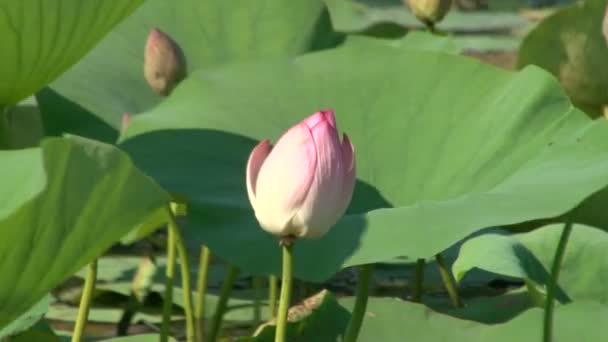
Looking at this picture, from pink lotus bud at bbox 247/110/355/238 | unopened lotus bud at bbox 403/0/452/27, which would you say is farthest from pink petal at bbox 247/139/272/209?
unopened lotus bud at bbox 403/0/452/27

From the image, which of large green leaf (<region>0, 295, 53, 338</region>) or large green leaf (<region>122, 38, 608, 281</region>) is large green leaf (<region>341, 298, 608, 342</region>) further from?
large green leaf (<region>0, 295, 53, 338</region>)

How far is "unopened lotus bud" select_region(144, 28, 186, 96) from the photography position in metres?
1.55

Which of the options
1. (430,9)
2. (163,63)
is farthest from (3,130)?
(430,9)

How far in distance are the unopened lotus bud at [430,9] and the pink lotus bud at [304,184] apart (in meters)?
0.98

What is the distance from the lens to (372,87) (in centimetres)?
150

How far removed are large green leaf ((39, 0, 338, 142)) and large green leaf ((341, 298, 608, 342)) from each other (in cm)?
52

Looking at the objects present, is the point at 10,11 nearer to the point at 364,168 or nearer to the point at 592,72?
the point at 364,168

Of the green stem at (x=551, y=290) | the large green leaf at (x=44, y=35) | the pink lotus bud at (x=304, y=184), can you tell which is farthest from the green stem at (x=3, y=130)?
the green stem at (x=551, y=290)

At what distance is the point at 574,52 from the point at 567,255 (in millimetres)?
877

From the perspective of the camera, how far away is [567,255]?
4.74 feet

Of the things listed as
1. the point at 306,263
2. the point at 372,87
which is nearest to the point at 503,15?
the point at 372,87

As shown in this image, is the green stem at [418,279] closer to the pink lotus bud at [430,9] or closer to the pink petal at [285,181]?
the pink lotus bud at [430,9]

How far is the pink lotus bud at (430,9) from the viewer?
77.3 inches

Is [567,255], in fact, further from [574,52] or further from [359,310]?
[574,52]
